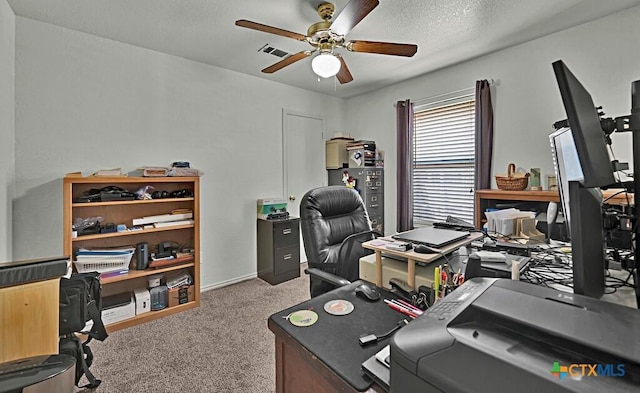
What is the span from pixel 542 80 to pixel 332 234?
2.55m

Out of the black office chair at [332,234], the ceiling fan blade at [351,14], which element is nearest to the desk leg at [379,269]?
the black office chair at [332,234]

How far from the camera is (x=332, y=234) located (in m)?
2.15

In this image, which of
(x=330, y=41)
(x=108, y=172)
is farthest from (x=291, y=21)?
(x=108, y=172)

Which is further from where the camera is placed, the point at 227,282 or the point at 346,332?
the point at 227,282

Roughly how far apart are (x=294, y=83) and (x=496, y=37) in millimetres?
2371

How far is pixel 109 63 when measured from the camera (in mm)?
2652

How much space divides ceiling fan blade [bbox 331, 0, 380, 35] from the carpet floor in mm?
2383

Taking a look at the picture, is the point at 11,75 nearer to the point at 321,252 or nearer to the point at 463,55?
the point at 321,252

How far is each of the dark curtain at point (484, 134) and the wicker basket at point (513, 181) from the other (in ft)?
0.91

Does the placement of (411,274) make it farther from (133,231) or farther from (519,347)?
(133,231)

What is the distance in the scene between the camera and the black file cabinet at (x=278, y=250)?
3.47 metres

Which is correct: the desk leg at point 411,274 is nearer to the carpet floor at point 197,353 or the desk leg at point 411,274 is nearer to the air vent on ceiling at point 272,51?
the carpet floor at point 197,353

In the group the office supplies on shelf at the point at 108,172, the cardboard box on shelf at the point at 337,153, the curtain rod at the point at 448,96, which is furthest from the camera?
the cardboard box on shelf at the point at 337,153

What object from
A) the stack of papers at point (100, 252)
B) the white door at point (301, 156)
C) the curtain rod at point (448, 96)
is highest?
the curtain rod at point (448, 96)
